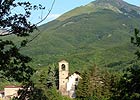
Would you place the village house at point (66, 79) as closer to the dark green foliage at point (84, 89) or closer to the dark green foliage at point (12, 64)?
the dark green foliage at point (84, 89)

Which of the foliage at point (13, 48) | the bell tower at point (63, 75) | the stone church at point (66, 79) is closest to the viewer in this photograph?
the foliage at point (13, 48)

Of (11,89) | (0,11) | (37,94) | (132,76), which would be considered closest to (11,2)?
(0,11)

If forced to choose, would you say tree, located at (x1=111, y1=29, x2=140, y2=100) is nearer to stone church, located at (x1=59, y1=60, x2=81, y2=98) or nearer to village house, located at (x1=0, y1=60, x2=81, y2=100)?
stone church, located at (x1=59, y1=60, x2=81, y2=98)

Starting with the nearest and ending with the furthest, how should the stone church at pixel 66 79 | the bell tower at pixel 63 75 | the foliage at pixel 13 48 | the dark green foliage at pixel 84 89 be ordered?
1. the foliage at pixel 13 48
2. the dark green foliage at pixel 84 89
3. the stone church at pixel 66 79
4. the bell tower at pixel 63 75

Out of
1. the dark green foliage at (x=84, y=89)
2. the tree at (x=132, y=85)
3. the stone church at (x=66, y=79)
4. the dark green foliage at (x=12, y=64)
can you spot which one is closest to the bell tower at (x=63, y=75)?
the stone church at (x=66, y=79)

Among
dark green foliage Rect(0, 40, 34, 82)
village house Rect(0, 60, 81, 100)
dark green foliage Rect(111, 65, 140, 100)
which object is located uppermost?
dark green foliage Rect(0, 40, 34, 82)

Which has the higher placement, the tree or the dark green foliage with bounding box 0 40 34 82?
the dark green foliage with bounding box 0 40 34 82

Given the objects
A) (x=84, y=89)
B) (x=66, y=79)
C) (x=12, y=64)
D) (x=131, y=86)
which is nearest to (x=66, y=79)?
(x=66, y=79)

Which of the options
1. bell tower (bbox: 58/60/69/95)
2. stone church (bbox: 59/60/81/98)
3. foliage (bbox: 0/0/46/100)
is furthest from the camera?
bell tower (bbox: 58/60/69/95)

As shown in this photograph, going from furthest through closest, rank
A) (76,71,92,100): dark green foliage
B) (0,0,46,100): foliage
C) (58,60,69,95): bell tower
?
(58,60,69,95): bell tower, (76,71,92,100): dark green foliage, (0,0,46,100): foliage

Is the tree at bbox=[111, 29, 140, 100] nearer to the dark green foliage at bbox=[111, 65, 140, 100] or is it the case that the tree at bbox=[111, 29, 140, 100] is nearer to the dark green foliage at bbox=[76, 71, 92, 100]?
the dark green foliage at bbox=[111, 65, 140, 100]

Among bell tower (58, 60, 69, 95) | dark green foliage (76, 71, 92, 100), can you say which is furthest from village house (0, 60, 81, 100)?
dark green foliage (76, 71, 92, 100)

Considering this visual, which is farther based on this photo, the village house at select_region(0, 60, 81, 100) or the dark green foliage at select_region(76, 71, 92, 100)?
the village house at select_region(0, 60, 81, 100)

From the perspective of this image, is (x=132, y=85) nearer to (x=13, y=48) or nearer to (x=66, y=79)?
(x=13, y=48)
